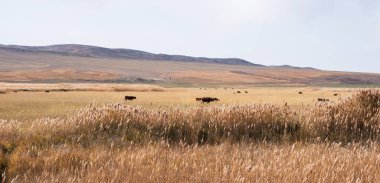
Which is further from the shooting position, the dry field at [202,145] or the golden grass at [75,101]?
the golden grass at [75,101]

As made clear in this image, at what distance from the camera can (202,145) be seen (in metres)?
11.3

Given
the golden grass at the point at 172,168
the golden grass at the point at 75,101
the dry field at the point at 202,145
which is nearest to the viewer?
the golden grass at the point at 172,168

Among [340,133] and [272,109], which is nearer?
[340,133]

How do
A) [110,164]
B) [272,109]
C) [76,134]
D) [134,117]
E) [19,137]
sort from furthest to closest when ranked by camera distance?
[272,109] < [134,117] < [76,134] < [19,137] < [110,164]

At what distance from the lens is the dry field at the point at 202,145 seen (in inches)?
291

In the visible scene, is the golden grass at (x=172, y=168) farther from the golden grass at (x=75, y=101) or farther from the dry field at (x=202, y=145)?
the golden grass at (x=75, y=101)

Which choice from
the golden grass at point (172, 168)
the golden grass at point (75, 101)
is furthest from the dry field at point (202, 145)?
the golden grass at point (75, 101)

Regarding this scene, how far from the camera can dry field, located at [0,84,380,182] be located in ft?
24.2

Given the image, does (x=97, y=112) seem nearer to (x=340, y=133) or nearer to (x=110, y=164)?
(x=110, y=164)

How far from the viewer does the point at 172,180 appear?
6812 millimetres

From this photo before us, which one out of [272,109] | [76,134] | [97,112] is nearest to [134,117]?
[97,112]

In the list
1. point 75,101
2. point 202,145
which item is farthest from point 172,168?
point 75,101

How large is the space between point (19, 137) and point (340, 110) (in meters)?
8.47

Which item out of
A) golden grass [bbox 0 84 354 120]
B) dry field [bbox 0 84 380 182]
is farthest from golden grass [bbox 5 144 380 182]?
golden grass [bbox 0 84 354 120]
